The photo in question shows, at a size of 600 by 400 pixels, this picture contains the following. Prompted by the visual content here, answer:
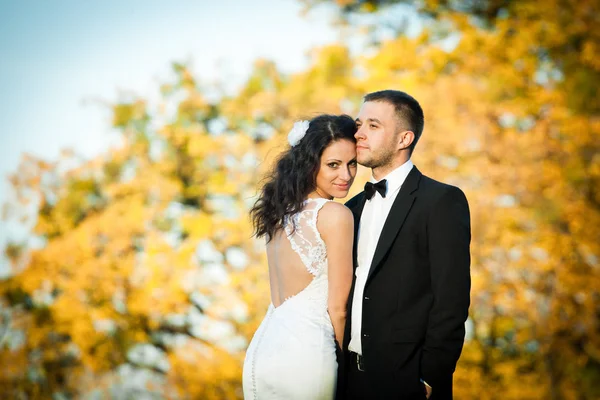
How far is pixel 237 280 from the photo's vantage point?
35.0ft

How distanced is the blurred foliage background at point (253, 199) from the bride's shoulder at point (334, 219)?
4451mm

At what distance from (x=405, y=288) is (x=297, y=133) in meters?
0.96

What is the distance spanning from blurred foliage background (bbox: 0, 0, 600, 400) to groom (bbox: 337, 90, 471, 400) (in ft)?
14.5

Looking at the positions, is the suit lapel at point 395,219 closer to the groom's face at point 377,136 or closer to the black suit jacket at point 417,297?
the black suit jacket at point 417,297

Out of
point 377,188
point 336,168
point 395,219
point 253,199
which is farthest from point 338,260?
point 253,199

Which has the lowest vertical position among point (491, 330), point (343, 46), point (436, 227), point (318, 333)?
point (491, 330)

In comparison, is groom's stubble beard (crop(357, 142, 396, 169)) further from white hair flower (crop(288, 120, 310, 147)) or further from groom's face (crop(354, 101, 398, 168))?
white hair flower (crop(288, 120, 310, 147))

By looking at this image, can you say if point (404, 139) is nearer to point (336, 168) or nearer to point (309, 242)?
point (336, 168)

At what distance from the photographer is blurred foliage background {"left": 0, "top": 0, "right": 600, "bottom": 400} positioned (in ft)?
Result: 27.9

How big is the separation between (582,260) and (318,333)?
22.9ft

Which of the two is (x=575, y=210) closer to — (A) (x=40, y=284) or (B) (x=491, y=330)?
(B) (x=491, y=330)

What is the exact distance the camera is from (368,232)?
283cm

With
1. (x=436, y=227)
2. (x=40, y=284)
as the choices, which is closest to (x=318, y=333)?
(x=436, y=227)

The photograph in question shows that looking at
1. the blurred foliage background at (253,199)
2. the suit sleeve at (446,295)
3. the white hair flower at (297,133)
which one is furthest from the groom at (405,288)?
the blurred foliage background at (253,199)
